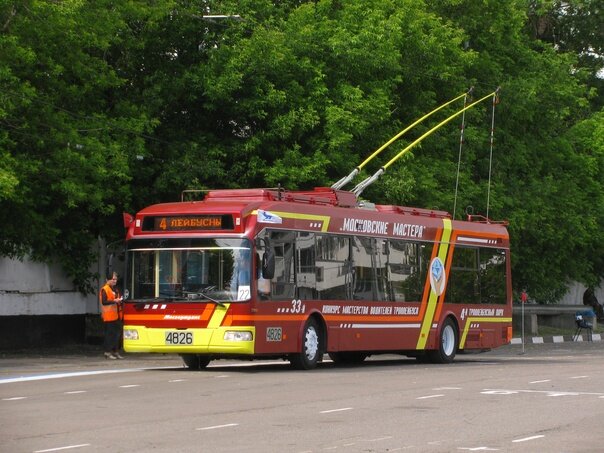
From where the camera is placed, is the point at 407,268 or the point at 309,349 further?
the point at 407,268

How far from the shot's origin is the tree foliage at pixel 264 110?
1094 inches

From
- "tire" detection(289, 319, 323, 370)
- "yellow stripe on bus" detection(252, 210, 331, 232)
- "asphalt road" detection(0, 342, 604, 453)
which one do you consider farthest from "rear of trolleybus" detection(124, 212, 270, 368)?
"tire" detection(289, 319, 323, 370)

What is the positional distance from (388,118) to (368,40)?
206 cm

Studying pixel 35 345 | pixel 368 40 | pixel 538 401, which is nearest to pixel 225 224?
pixel 538 401

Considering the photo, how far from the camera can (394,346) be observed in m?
25.5

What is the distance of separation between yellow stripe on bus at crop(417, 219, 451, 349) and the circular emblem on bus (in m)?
0.10

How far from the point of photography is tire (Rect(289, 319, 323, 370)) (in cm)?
2269

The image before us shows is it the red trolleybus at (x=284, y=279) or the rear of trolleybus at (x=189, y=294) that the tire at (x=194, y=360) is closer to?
the red trolleybus at (x=284, y=279)

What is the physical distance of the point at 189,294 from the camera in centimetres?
2169

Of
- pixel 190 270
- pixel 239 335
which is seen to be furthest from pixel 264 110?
pixel 239 335

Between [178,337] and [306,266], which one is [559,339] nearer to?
[306,266]

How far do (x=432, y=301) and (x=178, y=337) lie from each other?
688cm

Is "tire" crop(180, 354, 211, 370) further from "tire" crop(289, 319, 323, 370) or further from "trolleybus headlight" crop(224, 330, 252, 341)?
"trolleybus headlight" crop(224, 330, 252, 341)

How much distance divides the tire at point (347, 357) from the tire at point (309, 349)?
134 inches
